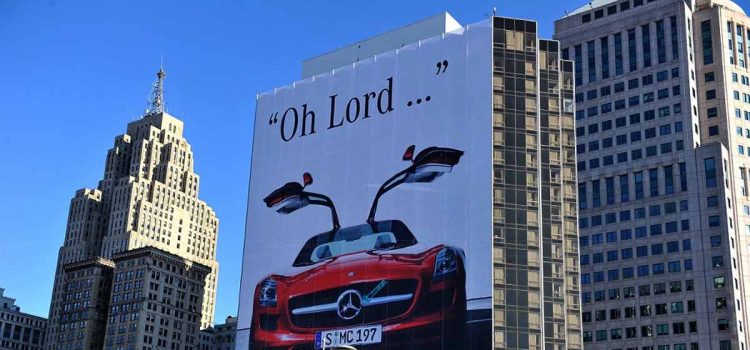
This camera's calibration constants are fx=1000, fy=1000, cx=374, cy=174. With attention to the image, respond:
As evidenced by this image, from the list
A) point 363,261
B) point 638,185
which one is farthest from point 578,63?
point 363,261

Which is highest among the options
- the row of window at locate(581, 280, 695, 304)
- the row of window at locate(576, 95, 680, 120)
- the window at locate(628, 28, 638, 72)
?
the window at locate(628, 28, 638, 72)

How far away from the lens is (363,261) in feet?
393

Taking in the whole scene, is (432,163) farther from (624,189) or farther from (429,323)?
(624,189)

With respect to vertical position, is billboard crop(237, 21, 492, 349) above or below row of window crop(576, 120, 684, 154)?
below

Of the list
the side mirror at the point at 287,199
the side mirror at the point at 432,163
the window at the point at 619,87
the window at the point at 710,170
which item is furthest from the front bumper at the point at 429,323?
the window at the point at 619,87

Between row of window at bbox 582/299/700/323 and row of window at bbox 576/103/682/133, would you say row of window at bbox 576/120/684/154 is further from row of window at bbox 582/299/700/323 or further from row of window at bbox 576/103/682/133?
row of window at bbox 582/299/700/323

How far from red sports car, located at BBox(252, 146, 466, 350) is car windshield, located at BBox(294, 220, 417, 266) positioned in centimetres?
12

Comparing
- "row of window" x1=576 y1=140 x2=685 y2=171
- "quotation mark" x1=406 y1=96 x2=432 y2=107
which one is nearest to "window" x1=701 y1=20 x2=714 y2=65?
"row of window" x1=576 y1=140 x2=685 y2=171

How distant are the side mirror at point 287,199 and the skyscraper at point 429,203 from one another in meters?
0.23

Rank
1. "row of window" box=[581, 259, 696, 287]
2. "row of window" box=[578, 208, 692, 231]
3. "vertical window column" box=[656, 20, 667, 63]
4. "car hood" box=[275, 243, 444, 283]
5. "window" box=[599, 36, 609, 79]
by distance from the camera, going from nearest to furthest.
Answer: "car hood" box=[275, 243, 444, 283] → "row of window" box=[581, 259, 696, 287] → "row of window" box=[578, 208, 692, 231] → "vertical window column" box=[656, 20, 667, 63] → "window" box=[599, 36, 609, 79]

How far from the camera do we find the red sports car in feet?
367

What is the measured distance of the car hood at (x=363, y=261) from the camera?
379ft

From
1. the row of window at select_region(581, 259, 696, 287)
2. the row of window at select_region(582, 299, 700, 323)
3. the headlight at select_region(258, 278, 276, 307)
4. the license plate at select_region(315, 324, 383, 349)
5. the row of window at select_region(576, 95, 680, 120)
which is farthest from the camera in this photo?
the row of window at select_region(576, 95, 680, 120)

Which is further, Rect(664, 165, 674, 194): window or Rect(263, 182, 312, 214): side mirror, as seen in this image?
Rect(664, 165, 674, 194): window
